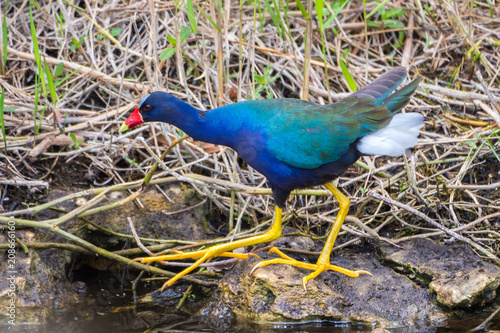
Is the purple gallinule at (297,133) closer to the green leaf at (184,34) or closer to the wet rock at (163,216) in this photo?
the wet rock at (163,216)

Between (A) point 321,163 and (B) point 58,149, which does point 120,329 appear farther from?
(B) point 58,149

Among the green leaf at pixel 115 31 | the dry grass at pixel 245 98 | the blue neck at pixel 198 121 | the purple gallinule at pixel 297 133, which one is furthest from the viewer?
the green leaf at pixel 115 31

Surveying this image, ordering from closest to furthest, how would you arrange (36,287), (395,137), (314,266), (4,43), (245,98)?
(395,137) → (314,266) → (36,287) → (4,43) → (245,98)

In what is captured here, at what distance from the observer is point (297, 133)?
292 centimetres

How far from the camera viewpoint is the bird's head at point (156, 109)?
3.06 m

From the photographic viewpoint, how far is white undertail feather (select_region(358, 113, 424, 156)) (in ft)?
9.11

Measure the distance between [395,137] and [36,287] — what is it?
79.6 inches

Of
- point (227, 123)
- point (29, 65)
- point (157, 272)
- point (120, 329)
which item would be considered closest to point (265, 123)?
point (227, 123)

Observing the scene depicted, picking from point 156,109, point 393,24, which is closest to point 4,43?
point 156,109

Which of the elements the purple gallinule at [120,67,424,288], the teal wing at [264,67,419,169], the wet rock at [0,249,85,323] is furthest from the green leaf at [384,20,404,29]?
the wet rock at [0,249,85,323]

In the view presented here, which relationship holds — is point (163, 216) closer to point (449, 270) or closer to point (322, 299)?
point (322, 299)

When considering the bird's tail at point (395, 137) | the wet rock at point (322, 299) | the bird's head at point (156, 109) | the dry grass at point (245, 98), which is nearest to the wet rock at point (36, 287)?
the dry grass at point (245, 98)

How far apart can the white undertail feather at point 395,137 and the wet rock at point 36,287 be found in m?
1.75

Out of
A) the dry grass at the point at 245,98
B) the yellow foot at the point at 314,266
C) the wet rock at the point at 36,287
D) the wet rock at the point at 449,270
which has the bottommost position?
the wet rock at the point at 36,287
